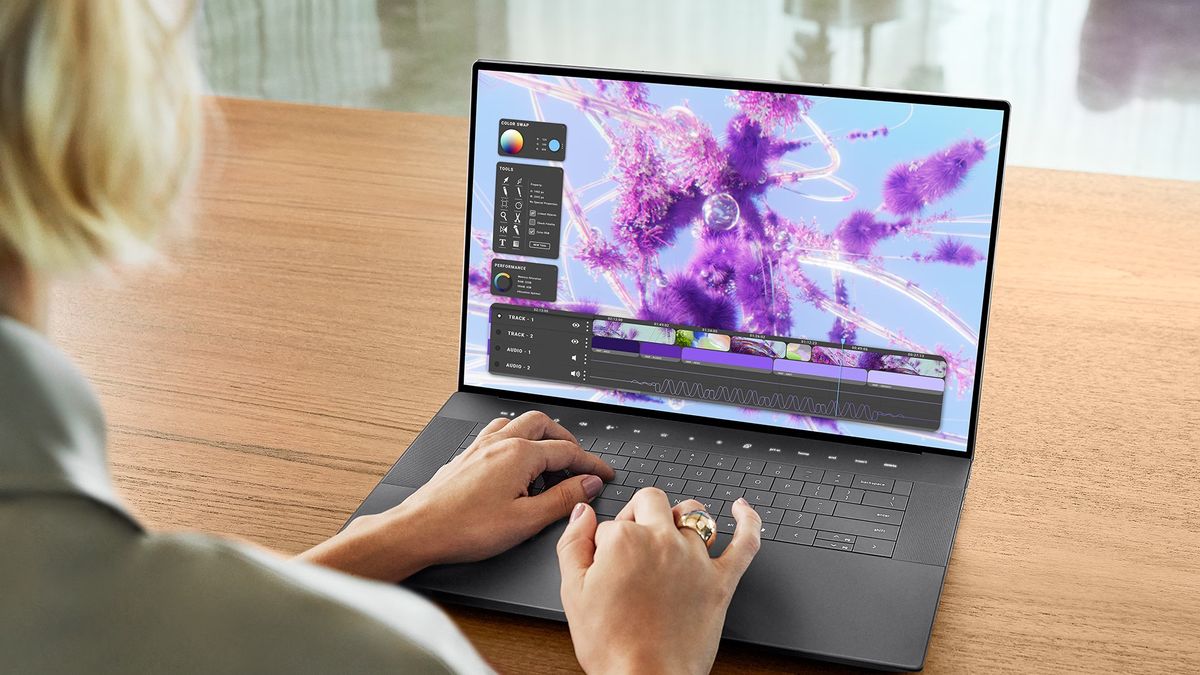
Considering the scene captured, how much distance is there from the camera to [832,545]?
849 mm

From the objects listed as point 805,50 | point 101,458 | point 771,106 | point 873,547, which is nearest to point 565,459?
point 873,547

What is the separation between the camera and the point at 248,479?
96 centimetres

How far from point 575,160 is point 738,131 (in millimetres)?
142

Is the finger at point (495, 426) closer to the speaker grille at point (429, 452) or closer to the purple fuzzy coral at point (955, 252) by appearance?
the speaker grille at point (429, 452)

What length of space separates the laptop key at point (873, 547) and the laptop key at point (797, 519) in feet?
0.13

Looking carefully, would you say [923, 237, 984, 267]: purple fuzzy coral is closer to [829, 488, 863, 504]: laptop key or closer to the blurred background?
[829, 488, 863, 504]: laptop key

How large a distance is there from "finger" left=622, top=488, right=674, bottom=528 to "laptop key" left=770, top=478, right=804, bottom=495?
0.36 feet

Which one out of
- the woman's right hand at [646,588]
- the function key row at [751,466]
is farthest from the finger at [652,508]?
the function key row at [751,466]

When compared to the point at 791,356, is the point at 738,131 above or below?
above

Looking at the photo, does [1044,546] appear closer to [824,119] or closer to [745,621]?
[745,621]

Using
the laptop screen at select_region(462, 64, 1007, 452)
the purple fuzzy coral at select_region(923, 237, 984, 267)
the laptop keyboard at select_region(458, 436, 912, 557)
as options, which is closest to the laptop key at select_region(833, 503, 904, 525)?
the laptop keyboard at select_region(458, 436, 912, 557)

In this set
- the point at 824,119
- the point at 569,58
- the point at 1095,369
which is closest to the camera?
the point at 824,119

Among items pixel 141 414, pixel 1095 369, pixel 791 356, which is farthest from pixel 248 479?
pixel 1095 369

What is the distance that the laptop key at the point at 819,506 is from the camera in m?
0.89
